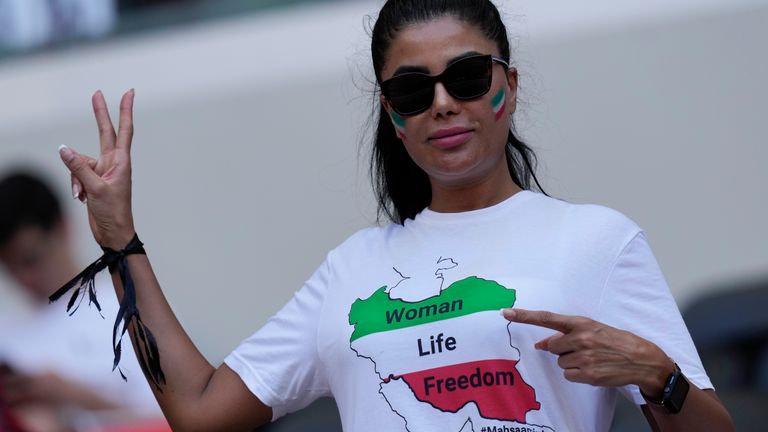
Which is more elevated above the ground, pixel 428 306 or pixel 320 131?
pixel 428 306

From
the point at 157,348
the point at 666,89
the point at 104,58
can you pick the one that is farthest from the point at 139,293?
the point at 104,58

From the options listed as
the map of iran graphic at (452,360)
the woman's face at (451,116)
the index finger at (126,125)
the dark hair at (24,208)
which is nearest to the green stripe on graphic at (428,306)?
the map of iran graphic at (452,360)

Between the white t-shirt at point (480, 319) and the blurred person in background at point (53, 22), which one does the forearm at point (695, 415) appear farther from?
the blurred person in background at point (53, 22)

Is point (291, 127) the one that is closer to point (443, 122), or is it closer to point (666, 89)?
point (666, 89)

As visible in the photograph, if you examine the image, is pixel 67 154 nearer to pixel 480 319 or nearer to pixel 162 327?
pixel 162 327

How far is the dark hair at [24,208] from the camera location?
168 inches

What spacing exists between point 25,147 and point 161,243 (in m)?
0.84

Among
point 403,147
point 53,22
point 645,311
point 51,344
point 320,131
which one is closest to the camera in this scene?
point 645,311

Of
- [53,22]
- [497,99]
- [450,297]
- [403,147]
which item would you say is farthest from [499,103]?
[53,22]

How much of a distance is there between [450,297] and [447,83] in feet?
1.26

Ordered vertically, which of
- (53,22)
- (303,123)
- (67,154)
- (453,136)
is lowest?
(303,123)

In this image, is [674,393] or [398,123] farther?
[398,123]

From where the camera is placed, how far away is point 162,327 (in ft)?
7.97

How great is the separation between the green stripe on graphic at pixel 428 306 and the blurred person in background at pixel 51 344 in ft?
5.27
